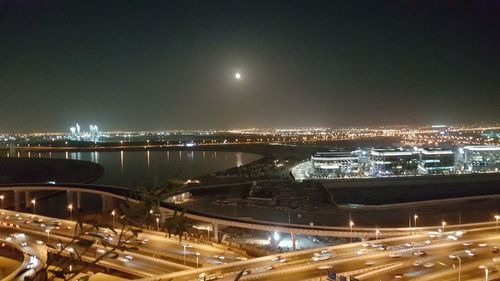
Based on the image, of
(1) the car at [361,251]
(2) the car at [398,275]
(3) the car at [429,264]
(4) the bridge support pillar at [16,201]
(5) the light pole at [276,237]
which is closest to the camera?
(2) the car at [398,275]

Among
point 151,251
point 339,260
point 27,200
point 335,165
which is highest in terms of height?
point 335,165

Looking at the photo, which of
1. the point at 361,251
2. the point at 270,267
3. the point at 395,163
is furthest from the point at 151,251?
the point at 395,163

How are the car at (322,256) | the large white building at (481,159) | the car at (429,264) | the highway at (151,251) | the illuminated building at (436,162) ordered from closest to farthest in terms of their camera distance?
the car at (429,264) < the highway at (151,251) < the car at (322,256) < the illuminated building at (436,162) < the large white building at (481,159)

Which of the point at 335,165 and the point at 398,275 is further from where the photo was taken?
the point at 335,165

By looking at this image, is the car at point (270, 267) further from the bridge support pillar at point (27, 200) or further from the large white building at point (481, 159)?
the large white building at point (481, 159)

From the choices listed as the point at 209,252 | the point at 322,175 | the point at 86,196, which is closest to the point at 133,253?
the point at 209,252

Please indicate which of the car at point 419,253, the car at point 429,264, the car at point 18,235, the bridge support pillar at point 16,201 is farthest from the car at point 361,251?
the bridge support pillar at point 16,201

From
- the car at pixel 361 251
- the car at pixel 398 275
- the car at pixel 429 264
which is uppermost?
the car at pixel 398 275

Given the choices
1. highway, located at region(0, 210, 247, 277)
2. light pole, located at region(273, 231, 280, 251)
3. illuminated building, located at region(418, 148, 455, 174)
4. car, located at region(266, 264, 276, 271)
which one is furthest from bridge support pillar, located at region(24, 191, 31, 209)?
illuminated building, located at region(418, 148, 455, 174)

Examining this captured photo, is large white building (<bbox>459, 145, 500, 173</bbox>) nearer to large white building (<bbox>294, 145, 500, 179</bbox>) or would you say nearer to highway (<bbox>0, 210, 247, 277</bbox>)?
large white building (<bbox>294, 145, 500, 179</bbox>)

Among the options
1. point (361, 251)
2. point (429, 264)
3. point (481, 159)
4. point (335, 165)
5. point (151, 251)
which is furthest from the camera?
point (481, 159)

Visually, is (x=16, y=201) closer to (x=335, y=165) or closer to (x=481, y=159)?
(x=335, y=165)

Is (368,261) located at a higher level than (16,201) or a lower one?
higher
